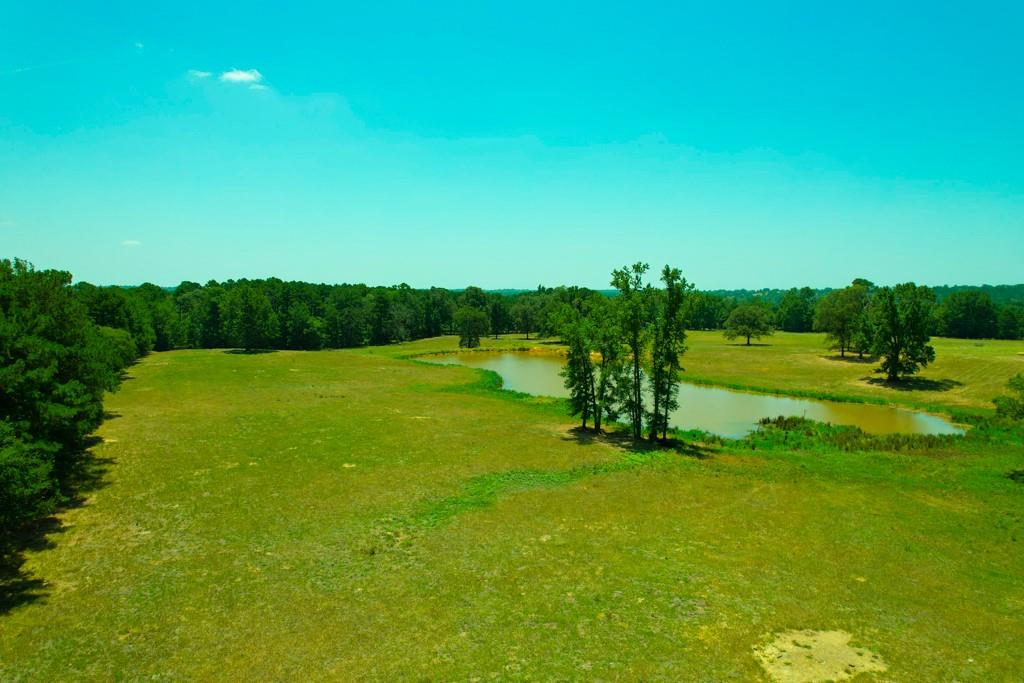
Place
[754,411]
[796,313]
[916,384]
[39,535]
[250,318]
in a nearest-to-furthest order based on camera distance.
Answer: [39,535] < [754,411] < [916,384] < [250,318] < [796,313]

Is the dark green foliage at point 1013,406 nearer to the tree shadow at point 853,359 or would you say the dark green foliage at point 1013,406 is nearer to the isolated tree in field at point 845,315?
the tree shadow at point 853,359

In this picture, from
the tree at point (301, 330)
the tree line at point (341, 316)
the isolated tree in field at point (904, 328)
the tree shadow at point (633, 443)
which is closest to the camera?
the tree shadow at point (633, 443)

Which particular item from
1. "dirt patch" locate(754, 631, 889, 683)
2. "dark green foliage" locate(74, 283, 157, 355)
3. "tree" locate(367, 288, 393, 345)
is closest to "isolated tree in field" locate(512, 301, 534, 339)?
"tree" locate(367, 288, 393, 345)

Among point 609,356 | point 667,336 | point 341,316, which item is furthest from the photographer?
point 341,316

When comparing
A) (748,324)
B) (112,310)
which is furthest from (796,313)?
(112,310)

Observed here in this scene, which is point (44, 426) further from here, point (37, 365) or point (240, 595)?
point (240, 595)

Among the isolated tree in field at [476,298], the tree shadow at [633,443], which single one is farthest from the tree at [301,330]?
the tree shadow at [633,443]

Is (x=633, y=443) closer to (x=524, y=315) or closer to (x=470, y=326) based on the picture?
(x=470, y=326)
